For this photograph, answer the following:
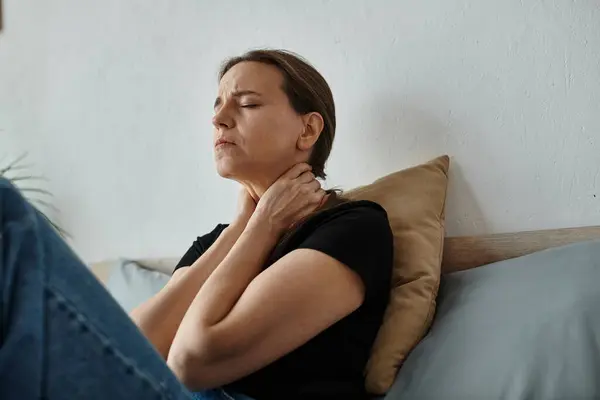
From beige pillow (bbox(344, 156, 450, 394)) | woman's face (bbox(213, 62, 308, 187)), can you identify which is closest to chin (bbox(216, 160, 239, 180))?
woman's face (bbox(213, 62, 308, 187))

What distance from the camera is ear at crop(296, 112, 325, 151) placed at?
1295mm

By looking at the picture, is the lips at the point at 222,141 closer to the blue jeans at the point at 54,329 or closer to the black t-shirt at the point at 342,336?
the black t-shirt at the point at 342,336

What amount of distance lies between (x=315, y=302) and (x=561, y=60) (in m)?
0.66

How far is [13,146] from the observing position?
211 centimetres

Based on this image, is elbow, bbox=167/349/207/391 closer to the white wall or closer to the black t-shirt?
the black t-shirt

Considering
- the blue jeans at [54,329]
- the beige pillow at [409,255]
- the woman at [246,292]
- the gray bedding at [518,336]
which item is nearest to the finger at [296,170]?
the woman at [246,292]

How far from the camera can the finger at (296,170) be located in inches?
49.4

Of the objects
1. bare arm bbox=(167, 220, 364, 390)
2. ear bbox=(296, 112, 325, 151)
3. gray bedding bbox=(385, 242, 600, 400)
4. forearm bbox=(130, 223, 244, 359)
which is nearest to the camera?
gray bedding bbox=(385, 242, 600, 400)

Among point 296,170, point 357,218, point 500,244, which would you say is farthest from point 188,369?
point 500,244

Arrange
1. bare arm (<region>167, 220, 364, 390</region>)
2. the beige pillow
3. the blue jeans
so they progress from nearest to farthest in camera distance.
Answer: the blue jeans < bare arm (<region>167, 220, 364, 390</region>) < the beige pillow

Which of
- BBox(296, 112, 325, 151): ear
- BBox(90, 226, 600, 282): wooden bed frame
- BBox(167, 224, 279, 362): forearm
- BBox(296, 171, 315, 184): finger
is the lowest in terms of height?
BBox(167, 224, 279, 362): forearm

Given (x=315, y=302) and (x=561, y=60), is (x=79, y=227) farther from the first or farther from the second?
(x=561, y=60)

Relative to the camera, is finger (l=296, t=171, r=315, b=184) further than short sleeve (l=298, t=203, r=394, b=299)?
Yes

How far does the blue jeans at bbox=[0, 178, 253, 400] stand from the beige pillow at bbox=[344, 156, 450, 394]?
21.9 inches
